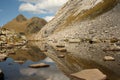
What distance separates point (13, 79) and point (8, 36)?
117m

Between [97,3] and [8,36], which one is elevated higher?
[97,3]

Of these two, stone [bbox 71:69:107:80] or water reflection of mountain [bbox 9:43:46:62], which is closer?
stone [bbox 71:69:107:80]

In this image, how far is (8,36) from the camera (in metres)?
141

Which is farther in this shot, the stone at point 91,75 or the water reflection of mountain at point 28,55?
the water reflection of mountain at point 28,55

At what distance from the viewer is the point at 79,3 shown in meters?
186

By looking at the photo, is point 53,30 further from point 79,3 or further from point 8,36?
point 8,36

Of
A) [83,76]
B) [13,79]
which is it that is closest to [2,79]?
[13,79]

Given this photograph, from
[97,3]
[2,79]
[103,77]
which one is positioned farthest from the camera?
[97,3]

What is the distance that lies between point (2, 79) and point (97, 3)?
13262 centimetres

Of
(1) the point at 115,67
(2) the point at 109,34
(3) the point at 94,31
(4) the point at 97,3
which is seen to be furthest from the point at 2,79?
(4) the point at 97,3

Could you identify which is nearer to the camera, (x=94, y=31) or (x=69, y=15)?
(x=94, y=31)

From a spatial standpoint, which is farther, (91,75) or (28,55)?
(28,55)

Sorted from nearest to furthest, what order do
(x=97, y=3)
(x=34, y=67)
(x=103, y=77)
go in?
(x=103, y=77)
(x=34, y=67)
(x=97, y=3)

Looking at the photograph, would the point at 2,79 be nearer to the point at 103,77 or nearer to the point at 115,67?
the point at 103,77
